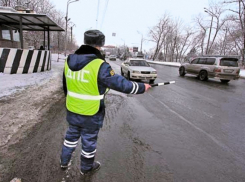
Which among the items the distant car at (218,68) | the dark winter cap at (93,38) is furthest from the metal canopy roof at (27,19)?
the distant car at (218,68)

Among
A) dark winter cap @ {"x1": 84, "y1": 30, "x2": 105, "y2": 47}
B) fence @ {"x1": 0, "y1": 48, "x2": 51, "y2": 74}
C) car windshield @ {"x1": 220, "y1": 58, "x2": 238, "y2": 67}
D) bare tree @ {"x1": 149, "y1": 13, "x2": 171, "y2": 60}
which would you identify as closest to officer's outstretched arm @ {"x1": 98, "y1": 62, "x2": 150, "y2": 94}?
dark winter cap @ {"x1": 84, "y1": 30, "x2": 105, "y2": 47}

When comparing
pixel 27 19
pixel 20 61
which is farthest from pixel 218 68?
pixel 27 19

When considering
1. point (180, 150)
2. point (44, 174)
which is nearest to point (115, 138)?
point (180, 150)

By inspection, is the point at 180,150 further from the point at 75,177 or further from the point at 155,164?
the point at 75,177

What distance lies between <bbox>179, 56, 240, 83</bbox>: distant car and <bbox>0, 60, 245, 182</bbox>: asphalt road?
27.6ft

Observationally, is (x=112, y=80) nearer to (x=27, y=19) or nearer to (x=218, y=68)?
(x=27, y=19)

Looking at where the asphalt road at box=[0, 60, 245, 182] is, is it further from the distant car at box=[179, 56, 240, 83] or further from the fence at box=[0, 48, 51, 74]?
the distant car at box=[179, 56, 240, 83]

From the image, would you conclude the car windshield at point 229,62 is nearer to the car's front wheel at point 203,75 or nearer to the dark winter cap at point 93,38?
the car's front wheel at point 203,75

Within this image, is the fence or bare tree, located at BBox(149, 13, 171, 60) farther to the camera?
bare tree, located at BBox(149, 13, 171, 60)

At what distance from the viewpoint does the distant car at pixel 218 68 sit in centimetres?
1339

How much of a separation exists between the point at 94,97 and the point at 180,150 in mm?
2068

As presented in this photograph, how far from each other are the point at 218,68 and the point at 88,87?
13220mm

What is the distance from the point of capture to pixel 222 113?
6.12 meters

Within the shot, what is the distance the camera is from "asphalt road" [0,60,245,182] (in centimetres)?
272
